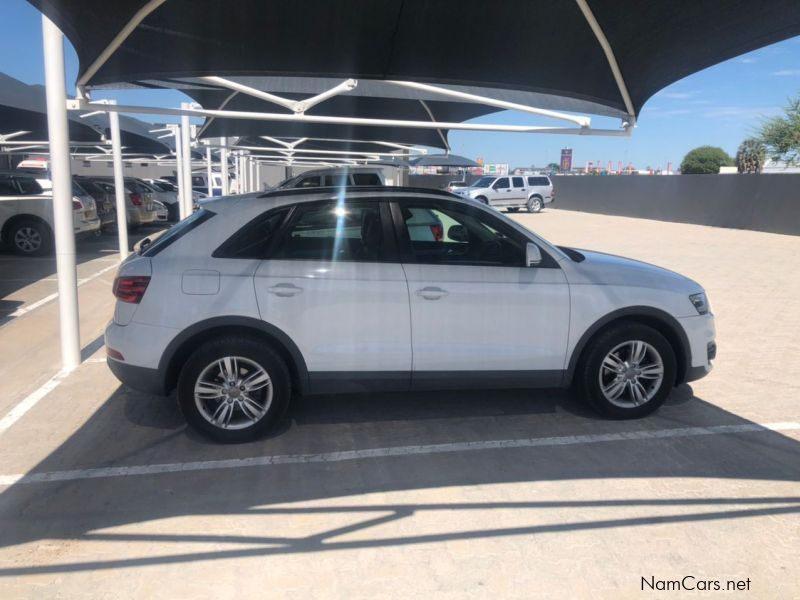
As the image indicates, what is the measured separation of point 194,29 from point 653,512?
4.12m

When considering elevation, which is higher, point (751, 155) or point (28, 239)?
point (751, 155)

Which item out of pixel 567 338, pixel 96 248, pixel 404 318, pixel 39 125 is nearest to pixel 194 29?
pixel 404 318

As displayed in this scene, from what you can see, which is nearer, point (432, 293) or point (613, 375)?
point (432, 293)

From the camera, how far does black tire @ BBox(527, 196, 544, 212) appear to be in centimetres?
3334

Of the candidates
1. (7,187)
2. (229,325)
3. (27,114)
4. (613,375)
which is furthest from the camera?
(27,114)

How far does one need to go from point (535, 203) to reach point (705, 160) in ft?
38.6

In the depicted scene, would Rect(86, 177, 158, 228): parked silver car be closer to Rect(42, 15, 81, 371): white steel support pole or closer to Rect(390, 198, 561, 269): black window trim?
Rect(42, 15, 81, 371): white steel support pole

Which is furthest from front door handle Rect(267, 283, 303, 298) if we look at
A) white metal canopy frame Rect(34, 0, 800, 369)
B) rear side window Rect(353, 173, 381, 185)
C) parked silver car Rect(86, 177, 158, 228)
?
parked silver car Rect(86, 177, 158, 228)

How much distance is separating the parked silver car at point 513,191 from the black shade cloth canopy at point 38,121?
1667cm

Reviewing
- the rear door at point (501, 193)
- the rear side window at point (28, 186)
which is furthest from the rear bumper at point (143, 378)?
the rear door at point (501, 193)

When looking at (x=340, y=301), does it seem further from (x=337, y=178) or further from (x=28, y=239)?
(x=337, y=178)

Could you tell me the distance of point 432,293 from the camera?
171 inches

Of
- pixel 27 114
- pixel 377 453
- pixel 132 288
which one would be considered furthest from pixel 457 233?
pixel 27 114

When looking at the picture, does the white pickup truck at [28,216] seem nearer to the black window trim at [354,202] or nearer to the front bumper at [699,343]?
the black window trim at [354,202]
